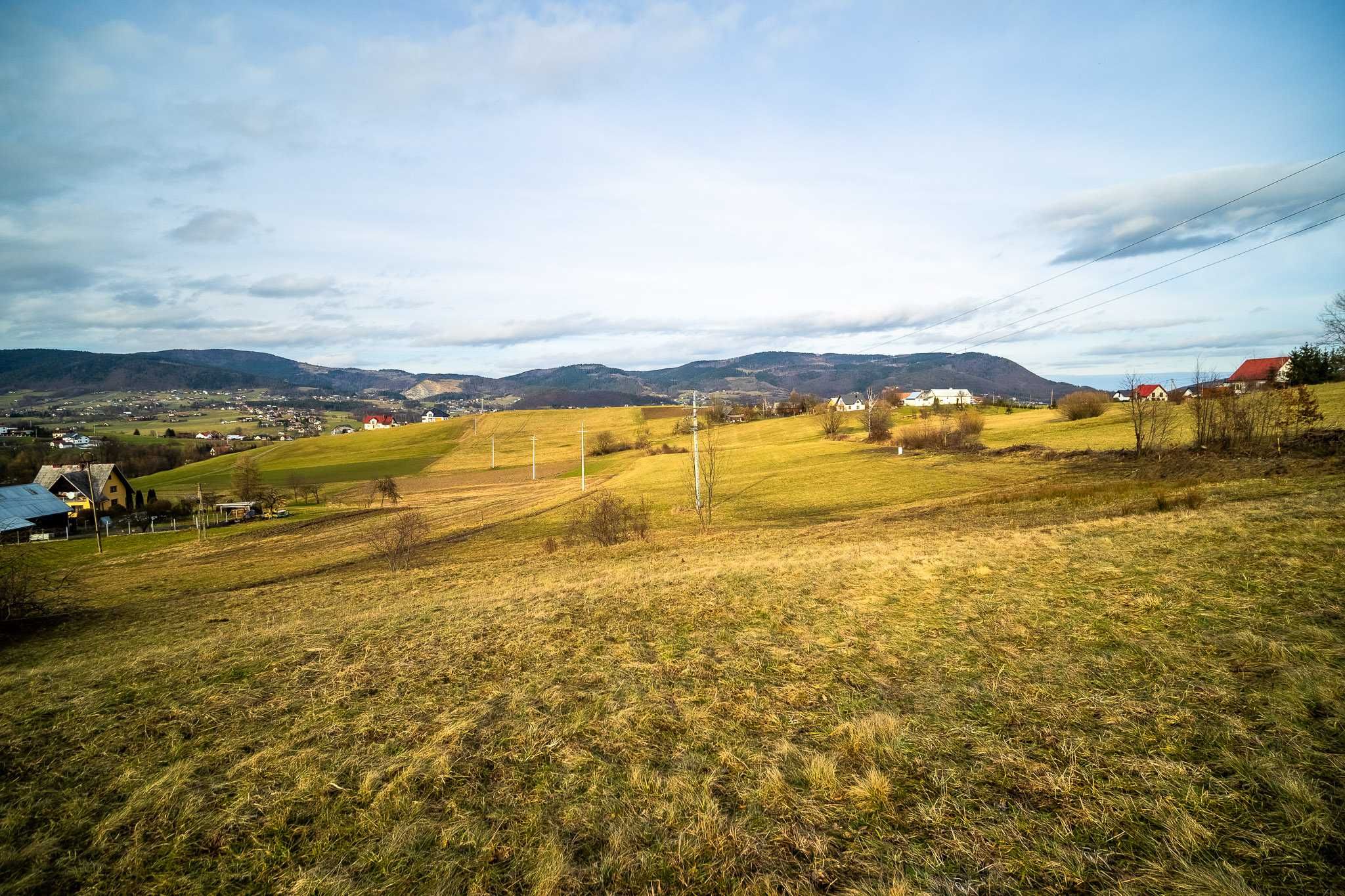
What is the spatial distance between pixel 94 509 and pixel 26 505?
16.9 meters

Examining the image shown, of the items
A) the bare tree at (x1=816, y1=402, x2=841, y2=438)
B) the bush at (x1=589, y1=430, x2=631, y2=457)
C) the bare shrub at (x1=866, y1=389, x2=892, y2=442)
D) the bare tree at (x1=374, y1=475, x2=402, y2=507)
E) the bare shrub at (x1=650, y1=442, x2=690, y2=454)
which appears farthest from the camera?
the bush at (x1=589, y1=430, x2=631, y2=457)

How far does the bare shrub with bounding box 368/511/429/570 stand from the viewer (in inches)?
1213

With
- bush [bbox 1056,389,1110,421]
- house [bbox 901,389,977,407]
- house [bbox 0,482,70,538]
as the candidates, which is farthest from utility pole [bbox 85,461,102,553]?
house [bbox 901,389,977,407]

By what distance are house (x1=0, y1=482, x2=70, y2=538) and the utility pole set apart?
309 centimetres

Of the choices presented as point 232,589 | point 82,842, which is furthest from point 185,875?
point 232,589

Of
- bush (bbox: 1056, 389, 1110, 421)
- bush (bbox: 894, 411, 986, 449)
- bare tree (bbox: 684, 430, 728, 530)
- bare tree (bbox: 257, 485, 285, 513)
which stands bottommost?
bare tree (bbox: 257, 485, 285, 513)

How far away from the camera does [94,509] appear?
2259 inches

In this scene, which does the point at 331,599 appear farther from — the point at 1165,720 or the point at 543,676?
the point at 1165,720

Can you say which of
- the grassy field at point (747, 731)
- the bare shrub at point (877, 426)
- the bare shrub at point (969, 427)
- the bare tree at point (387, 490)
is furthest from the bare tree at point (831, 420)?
the grassy field at point (747, 731)

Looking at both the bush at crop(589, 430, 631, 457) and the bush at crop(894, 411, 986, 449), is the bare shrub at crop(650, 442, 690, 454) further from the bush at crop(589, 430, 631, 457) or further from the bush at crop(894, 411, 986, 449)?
the bush at crop(894, 411, 986, 449)

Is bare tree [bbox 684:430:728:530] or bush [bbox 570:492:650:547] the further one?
bare tree [bbox 684:430:728:530]

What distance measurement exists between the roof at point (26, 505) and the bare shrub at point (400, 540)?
4911 centimetres

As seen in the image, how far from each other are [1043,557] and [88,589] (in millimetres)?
43333

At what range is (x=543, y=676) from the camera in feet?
29.9
